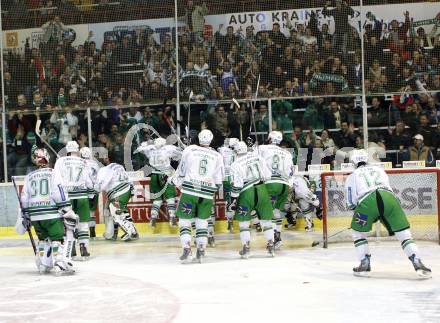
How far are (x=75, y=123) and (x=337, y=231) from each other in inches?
186

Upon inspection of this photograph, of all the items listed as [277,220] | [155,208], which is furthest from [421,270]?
[155,208]

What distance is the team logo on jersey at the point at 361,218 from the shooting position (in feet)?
29.0

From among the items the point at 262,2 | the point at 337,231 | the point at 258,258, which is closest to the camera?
the point at 258,258

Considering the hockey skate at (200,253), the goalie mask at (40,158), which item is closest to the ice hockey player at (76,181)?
the goalie mask at (40,158)

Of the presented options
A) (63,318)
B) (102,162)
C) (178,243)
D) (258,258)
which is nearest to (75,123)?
(102,162)

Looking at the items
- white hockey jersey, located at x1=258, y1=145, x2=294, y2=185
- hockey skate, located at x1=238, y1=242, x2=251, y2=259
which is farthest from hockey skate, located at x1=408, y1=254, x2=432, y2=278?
white hockey jersey, located at x1=258, y1=145, x2=294, y2=185

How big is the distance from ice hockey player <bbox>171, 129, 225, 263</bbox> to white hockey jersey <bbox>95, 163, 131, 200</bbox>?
2349mm

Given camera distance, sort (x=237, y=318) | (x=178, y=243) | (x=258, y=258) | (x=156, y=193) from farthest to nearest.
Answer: (x=156, y=193)
(x=178, y=243)
(x=258, y=258)
(x=237, y=318)

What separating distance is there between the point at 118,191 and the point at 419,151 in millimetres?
4498

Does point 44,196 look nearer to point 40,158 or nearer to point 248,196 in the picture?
point 40,158

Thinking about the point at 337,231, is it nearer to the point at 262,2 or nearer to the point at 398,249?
the point at 398,249

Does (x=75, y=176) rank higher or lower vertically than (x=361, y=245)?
higher

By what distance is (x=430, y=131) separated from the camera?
43.9 ft

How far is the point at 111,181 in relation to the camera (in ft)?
40.8
